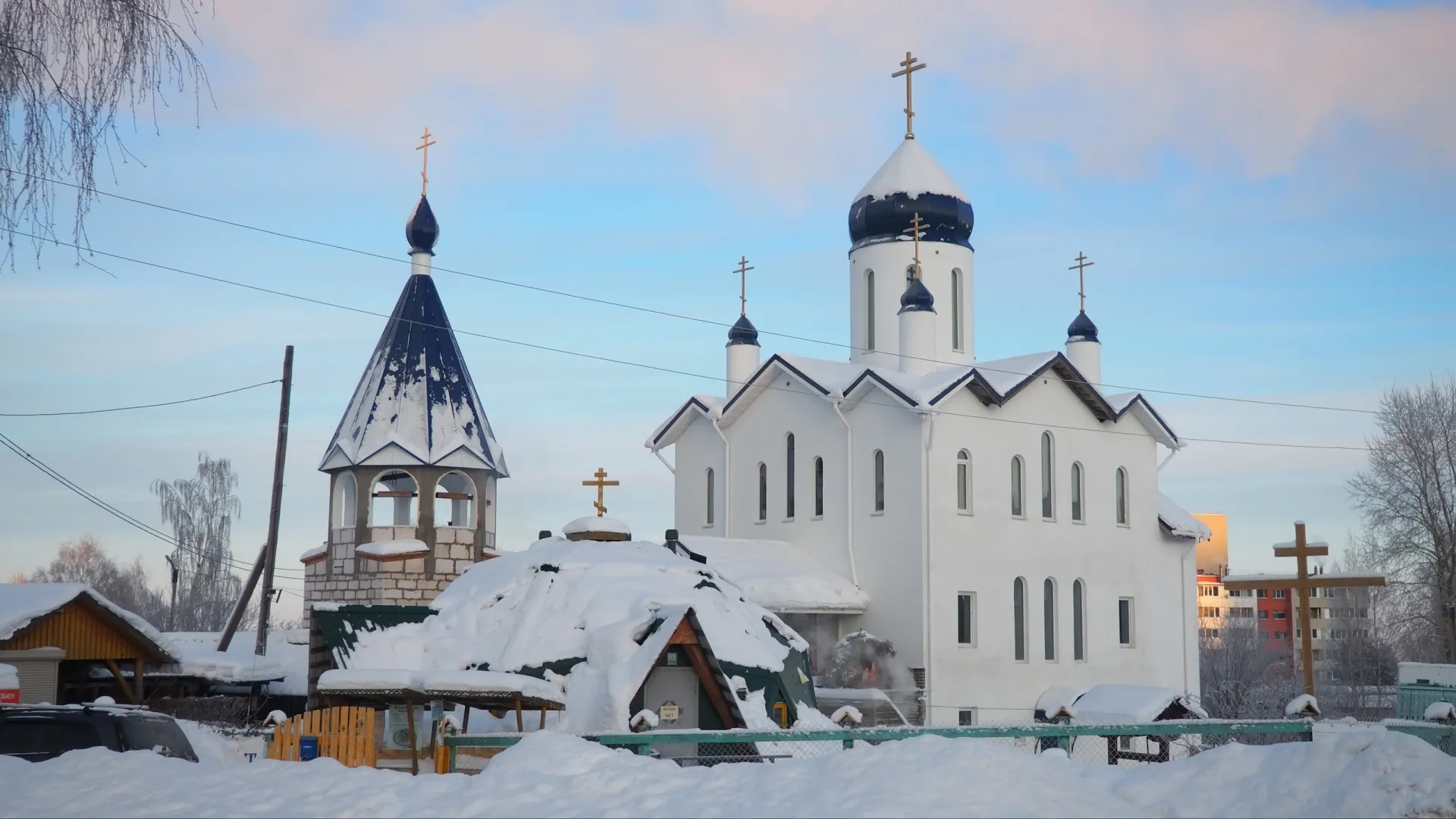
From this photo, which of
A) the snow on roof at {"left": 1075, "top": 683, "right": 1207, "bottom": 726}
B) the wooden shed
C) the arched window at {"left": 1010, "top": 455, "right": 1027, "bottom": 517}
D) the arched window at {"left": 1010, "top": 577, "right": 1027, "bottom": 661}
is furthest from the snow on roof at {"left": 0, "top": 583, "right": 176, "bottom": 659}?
the arched window at {"left": 1010, "top": 455, "right": 1027, "bottom": 517}

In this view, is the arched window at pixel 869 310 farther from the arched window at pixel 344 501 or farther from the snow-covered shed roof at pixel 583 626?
the arched window at pixel 344 501

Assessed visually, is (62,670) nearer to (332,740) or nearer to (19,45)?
(332,740)

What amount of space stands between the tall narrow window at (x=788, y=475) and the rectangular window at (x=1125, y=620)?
683cm

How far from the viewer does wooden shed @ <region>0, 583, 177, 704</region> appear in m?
20.5

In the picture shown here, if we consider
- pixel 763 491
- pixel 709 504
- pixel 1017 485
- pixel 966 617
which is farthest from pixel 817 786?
pixel 709 504

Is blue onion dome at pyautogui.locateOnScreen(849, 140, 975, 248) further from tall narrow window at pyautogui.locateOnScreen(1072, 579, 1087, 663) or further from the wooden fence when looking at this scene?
the wooden fence

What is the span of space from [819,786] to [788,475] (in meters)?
19.7

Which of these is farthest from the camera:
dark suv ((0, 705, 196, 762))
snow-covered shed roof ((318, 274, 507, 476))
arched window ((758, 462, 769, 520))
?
arched window ((758, 462, 769, 520))

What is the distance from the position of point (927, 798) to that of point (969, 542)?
18249 millimetres

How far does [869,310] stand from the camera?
29.6 meters

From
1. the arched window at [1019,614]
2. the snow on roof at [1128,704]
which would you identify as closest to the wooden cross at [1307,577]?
the snow on roof at [1128,704]

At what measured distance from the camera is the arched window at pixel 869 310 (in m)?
29.5

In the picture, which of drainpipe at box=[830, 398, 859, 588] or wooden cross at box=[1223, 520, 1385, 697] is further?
drainpipe at box=[830, 398, 859, 588]

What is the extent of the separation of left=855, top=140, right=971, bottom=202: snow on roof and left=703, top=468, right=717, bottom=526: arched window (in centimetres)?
660
